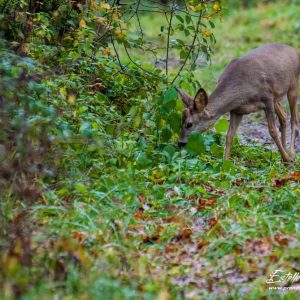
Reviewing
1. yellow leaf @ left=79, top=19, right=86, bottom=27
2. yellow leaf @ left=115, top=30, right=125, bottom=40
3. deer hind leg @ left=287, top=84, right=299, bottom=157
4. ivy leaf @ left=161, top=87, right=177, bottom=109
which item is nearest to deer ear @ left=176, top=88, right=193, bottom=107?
ivy leaf @ left=161, top=87, right=177, bottom=109

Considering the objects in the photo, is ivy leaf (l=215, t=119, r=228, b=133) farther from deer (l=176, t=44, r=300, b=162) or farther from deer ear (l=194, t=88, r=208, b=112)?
deer ear (l=194, t=88, r=208, b=112)

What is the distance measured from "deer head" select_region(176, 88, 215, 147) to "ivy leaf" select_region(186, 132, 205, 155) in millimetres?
429

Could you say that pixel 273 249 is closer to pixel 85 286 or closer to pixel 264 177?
pixel 85 286

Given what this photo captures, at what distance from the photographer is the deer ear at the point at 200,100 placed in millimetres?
8859

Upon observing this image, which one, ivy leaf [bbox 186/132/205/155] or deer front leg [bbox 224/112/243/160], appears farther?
deer front leg [bbox 224/112/243/160]

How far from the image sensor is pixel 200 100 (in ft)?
29.5

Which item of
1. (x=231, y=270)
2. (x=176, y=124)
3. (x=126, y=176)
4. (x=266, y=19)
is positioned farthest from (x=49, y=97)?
(x=266, y=19)

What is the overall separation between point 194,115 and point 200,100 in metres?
0.20

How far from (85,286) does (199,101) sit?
4.49 m

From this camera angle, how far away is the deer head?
8.92m

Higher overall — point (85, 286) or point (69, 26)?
point (69, 26)

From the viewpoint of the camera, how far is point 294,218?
20.4ft
